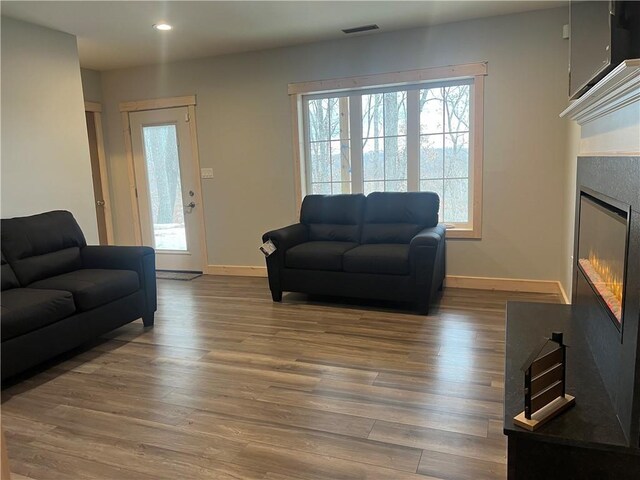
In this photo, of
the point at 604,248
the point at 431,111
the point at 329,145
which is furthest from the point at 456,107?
the point at 604,248

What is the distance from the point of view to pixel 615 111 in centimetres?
169

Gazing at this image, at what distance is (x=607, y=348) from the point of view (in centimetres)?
172

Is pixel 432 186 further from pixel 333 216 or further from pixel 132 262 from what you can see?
pixel 132 262

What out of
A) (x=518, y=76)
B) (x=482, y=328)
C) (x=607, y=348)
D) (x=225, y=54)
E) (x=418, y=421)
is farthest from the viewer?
(x=225, y=54)

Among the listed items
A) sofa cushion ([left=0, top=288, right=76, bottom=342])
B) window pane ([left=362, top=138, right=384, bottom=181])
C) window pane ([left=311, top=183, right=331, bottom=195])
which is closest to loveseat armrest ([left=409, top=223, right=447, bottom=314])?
window pane ([left=362, top=138, right=384, bottom=181])

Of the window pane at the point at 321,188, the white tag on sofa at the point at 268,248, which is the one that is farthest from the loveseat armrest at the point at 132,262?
the window pane at the point at 321,188

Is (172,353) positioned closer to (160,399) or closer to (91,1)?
(160,399)

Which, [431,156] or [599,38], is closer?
[599,38]

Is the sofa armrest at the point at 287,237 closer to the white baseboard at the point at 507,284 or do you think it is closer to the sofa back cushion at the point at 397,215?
the sofa back cushion at the point at 397,215

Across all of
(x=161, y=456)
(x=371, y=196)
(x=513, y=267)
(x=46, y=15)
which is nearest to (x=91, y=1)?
(x=46, y=15)

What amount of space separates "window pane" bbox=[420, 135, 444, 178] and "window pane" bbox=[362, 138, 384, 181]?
0.41m

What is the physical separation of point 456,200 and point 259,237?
2.21m

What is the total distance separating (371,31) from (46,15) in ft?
8.99

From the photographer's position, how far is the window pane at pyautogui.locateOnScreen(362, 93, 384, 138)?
456cm
